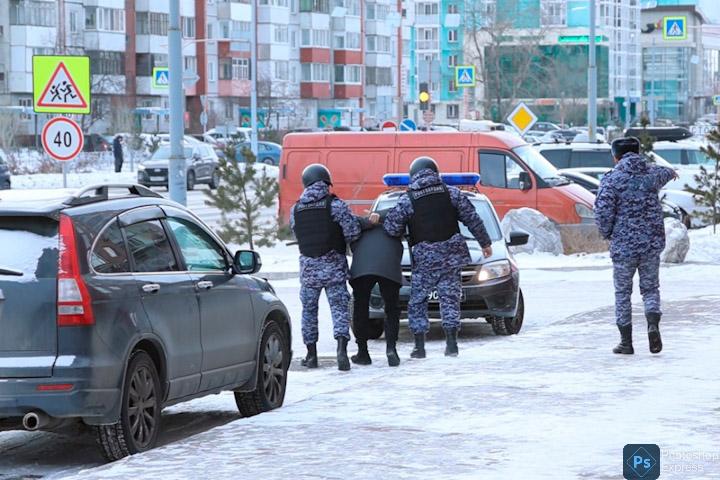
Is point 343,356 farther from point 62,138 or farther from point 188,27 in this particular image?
point 188,27

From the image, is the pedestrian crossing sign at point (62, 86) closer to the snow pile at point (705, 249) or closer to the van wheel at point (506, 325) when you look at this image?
the van wheel at point (506, 325)

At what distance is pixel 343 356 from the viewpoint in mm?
13375

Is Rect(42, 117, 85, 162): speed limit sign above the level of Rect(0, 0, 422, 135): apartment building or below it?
below

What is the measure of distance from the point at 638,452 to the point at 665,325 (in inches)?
442

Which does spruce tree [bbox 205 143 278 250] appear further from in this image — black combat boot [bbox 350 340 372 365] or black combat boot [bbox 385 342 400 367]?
Answer: black combat boot [bbox 385 342 400 367]

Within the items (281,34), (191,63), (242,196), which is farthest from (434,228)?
(281,34)

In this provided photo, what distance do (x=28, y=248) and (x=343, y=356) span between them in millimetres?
4972

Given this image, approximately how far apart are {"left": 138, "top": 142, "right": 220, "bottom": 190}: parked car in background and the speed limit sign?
1093 inches

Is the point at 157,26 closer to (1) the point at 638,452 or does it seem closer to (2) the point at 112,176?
(2) the point at 112,176

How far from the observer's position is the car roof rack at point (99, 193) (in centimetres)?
907

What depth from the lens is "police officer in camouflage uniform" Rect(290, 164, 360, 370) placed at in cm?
1306

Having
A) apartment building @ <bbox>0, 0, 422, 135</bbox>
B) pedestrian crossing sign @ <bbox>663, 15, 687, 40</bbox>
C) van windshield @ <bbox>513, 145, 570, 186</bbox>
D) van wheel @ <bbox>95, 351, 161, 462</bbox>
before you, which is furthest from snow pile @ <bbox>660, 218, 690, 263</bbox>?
apartment building @ <bbox>0, 0, 422, 135</bbox>

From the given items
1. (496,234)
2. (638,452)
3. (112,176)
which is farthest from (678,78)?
(638,452)

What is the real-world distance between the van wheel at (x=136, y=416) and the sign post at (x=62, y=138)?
13.6 metres
